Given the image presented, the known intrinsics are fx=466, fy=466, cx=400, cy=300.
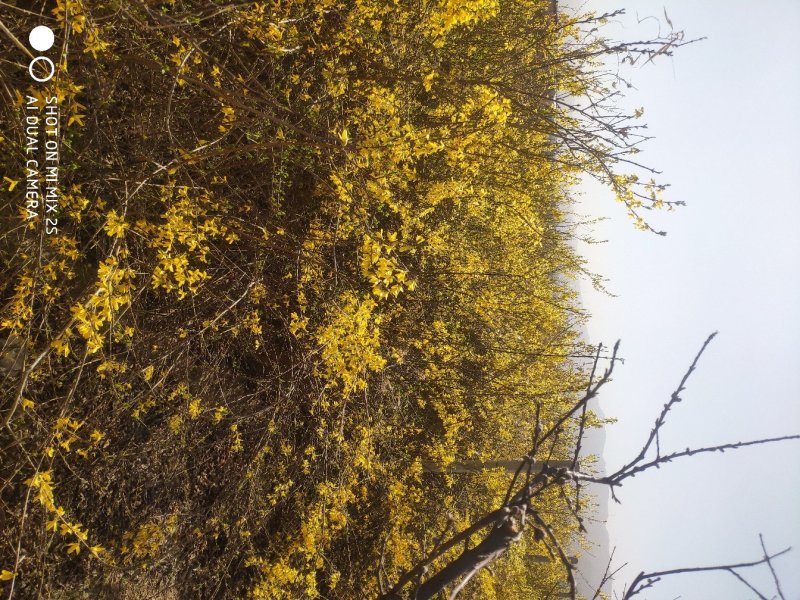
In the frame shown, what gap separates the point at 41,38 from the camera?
102 inches

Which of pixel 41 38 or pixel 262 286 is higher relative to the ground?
pixel 41 38

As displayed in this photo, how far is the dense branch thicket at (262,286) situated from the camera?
283 centimetres

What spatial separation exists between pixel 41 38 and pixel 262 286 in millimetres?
2001

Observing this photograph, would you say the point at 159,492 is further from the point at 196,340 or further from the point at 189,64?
the point at 189,64

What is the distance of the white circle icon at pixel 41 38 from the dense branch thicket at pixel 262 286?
80mm

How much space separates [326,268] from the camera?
4.20 m

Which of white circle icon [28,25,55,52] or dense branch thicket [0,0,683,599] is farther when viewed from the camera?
dense branch thicket [0,0,683,599]

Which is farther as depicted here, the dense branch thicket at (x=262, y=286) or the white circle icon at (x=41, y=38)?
the dense branch thicket at (x=262, y=286)

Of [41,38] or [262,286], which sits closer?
[41,38]

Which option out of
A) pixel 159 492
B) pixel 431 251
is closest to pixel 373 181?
pixel 431 251

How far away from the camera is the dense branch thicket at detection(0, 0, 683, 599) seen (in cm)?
283

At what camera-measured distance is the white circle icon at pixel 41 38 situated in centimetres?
256

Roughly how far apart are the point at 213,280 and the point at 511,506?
3299 millimetres

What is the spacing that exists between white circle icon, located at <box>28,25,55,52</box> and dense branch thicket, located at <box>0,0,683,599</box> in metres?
0.08
